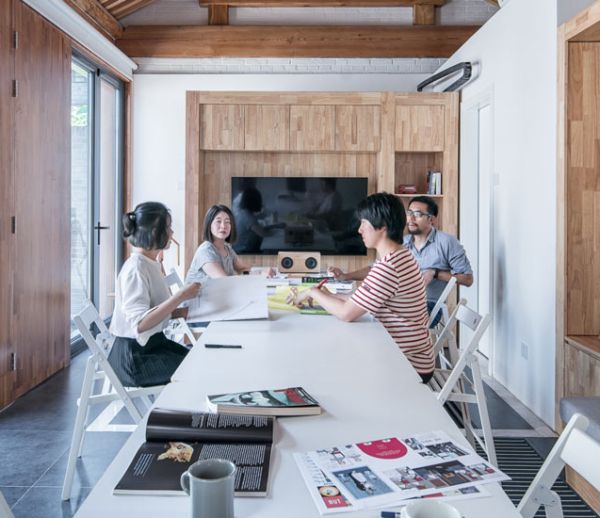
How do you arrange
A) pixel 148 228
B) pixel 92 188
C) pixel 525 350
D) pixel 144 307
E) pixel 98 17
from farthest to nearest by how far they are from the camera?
pixel 98 17
pixel 92 188
pixel 525 350
pixel 148 228
pixel 144 307

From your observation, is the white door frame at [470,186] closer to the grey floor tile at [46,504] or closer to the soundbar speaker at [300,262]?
the soundbar speaker at [300,262]

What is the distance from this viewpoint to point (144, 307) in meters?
2.34

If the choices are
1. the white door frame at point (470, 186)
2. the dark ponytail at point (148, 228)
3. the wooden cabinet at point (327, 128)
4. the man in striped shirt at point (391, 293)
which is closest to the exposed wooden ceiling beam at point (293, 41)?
the wooden cabinet at point (327, 128)

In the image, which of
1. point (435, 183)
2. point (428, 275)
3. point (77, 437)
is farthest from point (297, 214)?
point (77, 437)

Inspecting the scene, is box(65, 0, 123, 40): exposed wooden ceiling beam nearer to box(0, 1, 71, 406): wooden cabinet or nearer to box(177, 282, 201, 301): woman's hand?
box(0, 1, 71, 406): wooden cabinet

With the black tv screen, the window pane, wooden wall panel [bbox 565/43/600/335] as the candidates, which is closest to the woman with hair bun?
wooden wall panel [bbox 565/43/600/335]

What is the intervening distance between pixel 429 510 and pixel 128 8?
6254mm

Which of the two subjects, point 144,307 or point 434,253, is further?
point 434,253

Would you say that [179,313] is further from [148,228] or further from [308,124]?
[308,124]

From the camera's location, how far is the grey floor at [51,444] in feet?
7.64

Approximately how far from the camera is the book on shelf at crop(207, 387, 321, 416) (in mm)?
1254

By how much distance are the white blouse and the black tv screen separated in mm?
3134

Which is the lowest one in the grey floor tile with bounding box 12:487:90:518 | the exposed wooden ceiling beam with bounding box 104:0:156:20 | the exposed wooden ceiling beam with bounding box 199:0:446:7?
the grey floor tile with bounding box 12:487:90:518

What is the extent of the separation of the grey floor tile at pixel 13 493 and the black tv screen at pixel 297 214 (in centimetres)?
348
